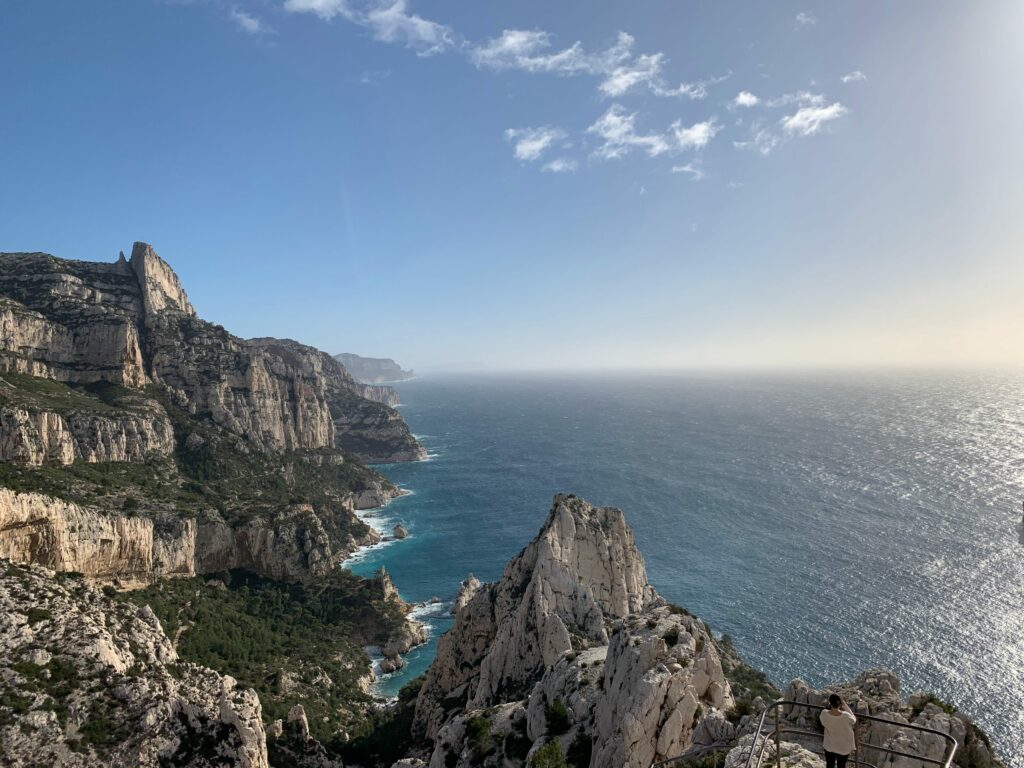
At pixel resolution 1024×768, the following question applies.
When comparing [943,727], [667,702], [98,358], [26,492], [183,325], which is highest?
[183,325]

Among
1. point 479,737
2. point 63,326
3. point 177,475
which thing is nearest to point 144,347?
point 63,326

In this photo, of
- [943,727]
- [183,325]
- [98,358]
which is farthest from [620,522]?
[183,325]

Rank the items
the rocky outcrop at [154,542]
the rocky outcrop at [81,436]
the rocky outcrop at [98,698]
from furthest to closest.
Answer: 1. the rocky outcrop at [81,436]
2. the rocky outcrop at [154,542]
3. the rocky outcrop at [98,698]

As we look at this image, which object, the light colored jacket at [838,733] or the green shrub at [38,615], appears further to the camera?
the green shrub at [38,615]

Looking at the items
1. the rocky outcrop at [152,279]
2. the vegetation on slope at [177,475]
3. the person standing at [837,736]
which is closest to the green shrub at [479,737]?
the person standing at [837,736]

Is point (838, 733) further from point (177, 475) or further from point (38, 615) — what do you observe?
point (177, 475)

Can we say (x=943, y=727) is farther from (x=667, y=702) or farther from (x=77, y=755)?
(x=77, y=755)

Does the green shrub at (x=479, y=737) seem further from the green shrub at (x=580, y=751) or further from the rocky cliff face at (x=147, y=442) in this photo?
the rocky cliff face at (x=147, y=442)
